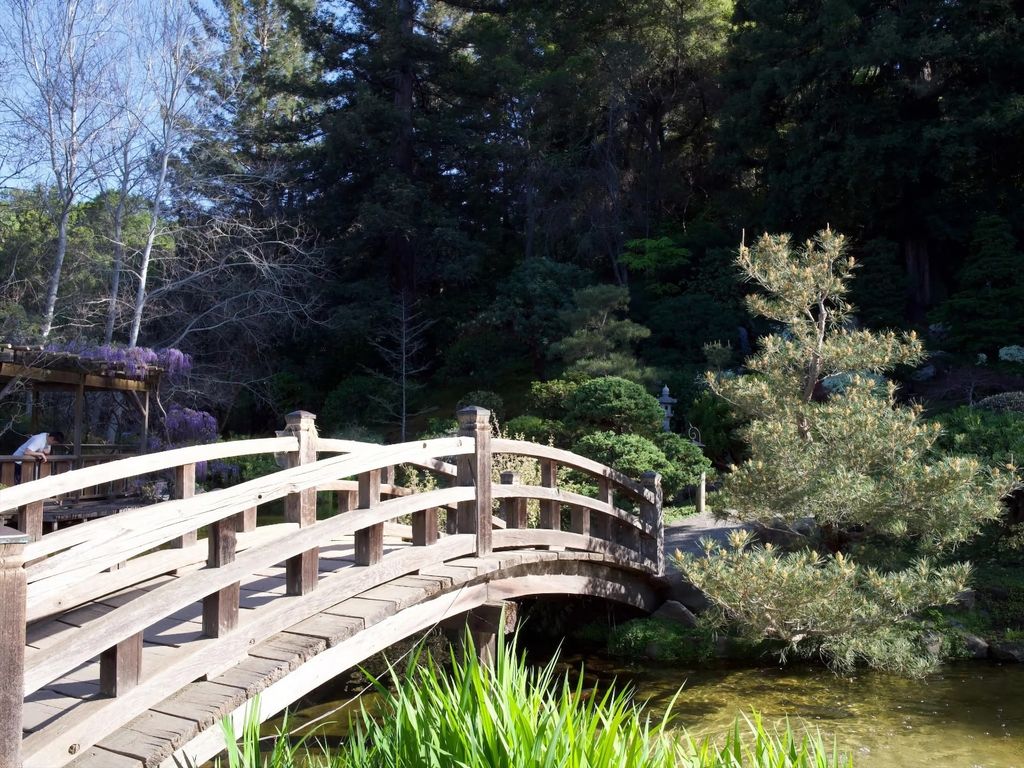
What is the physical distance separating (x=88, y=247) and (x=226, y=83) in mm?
6610

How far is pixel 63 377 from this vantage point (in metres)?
11.5

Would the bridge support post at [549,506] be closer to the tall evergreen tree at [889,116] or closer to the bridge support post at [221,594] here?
the bridge support post at [221,594]

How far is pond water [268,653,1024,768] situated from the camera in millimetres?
5402

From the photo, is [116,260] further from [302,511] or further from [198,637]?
[198,637]

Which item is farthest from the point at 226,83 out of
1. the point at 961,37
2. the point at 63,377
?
the point at 961,37

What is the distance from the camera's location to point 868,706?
6.23 meters

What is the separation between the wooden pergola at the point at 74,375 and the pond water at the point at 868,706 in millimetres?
6458

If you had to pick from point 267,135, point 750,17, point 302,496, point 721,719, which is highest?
point 750,17

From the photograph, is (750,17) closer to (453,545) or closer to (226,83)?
(226,83)

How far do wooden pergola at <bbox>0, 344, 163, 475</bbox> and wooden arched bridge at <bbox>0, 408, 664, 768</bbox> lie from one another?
6.65 metres

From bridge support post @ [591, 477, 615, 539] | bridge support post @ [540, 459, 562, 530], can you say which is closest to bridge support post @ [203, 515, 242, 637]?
bridge support post @ [540, 459, 562, 530]

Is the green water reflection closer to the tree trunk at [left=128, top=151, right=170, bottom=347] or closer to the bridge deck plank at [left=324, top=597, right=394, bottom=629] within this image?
the bridge deck plank at [left=324, top=597, right=394, bottom=629]

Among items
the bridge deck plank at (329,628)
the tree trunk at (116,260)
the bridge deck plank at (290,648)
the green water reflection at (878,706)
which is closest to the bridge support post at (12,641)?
the bridge deck plank at (290,648)

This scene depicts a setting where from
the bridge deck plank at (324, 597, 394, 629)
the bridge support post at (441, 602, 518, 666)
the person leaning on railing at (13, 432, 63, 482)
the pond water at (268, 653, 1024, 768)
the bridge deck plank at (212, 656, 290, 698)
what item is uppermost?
the person leaning on railing at (13, 432, 63, 482)
